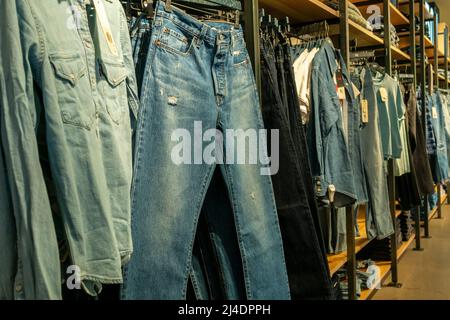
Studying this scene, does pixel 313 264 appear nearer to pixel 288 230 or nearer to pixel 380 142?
pixel 288 230

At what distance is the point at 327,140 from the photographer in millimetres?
1869

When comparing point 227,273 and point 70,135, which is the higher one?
point 70,135

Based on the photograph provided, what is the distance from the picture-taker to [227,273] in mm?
1386

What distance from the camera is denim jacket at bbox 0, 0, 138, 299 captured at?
75 cm

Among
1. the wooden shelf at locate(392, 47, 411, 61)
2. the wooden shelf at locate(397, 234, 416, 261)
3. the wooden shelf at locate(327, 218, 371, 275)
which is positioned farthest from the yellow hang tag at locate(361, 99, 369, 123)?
the wooden shelf at locate(397, 234, 416, 261)

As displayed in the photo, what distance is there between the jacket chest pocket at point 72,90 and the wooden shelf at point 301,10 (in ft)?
4.70

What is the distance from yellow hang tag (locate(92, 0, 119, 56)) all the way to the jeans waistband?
0.21 metres

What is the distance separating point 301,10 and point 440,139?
3.02m

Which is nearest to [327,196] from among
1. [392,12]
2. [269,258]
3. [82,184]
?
[269,258]

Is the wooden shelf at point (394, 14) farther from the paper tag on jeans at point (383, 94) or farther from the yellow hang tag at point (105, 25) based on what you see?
the yellow hang tag at point (105, 25)

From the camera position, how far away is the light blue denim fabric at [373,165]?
2.50 m

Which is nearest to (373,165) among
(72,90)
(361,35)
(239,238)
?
(361,35)

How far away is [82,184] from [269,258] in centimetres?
78

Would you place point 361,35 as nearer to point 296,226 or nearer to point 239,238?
point 296,226
